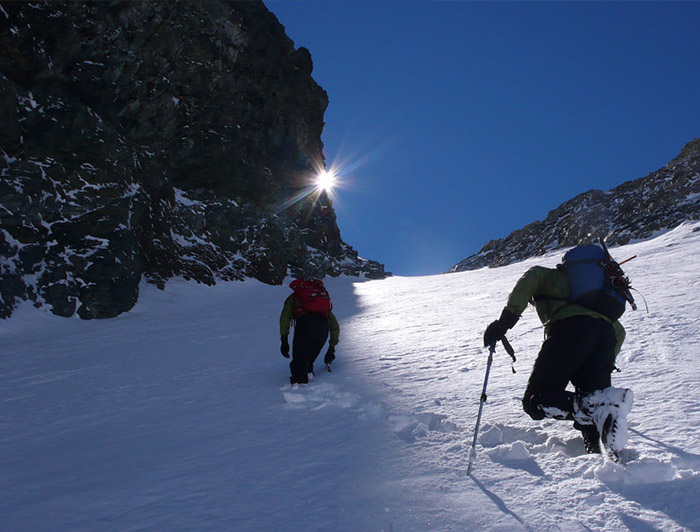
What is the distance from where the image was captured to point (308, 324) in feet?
20.9

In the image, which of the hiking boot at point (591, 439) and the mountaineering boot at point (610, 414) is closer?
the mountaineering boot at point (610, 414)

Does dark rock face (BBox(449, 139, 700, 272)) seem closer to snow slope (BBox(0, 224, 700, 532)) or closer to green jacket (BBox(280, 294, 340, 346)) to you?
snow slope (BBox(0, 224, 700, 532))

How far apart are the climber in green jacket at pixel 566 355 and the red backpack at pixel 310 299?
3.39m

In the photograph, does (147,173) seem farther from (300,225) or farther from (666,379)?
(666,379)

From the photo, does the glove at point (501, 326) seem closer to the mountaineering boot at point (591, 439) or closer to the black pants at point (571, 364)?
the black pants at point (571, 364)

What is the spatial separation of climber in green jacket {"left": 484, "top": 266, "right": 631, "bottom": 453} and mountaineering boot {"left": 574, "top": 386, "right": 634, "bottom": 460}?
0.05 metres

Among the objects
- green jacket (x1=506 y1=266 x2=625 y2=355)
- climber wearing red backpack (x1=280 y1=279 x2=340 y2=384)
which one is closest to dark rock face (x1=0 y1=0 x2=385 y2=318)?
climber wearing red backpack (x1=280 y1=279 x2=340 y2=384)

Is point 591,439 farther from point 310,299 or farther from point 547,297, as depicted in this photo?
point 310,299

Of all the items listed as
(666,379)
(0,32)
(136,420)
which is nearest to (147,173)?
(0,32)

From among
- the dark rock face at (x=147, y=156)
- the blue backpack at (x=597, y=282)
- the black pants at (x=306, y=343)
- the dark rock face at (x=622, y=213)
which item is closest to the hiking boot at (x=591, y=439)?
the blue backpack at (x=597, y=282)

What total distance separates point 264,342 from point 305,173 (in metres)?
32.3

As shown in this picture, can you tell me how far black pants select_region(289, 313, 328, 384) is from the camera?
231 inches

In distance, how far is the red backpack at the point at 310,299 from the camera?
6.49 m

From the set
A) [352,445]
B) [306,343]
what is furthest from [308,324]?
[352,445]
